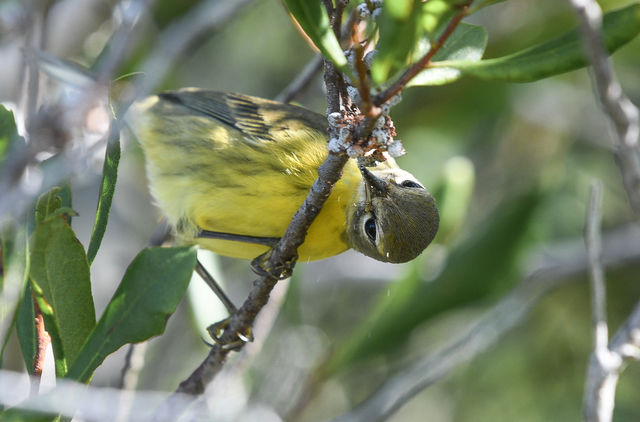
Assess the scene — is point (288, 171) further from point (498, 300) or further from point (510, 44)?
point (510, 44)

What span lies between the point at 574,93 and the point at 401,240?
328 centimetres

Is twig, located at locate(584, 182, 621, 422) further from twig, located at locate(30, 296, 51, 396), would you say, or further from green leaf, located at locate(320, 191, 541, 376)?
green leaf, located at locate(320, 191, 541, 376)

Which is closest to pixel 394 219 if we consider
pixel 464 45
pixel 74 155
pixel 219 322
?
pixel 219 322

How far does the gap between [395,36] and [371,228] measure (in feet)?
5.67

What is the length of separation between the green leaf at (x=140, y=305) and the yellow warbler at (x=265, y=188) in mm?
1128

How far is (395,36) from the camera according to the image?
1428 mm

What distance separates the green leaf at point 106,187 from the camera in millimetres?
1937

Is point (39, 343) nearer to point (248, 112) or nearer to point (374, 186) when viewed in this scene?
point (374, 186)

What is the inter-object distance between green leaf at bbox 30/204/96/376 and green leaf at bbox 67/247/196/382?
12 cm

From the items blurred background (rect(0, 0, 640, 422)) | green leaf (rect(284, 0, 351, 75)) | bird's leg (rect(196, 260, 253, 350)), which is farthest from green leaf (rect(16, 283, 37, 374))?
blurred background (rect(0, 0, 640, 422))

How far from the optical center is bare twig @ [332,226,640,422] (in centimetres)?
304

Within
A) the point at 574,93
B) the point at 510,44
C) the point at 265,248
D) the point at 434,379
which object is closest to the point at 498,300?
the point at 434,379

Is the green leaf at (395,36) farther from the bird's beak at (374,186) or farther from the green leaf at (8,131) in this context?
the bird's beak at (374,186)

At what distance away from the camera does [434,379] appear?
10.0 ft
